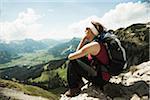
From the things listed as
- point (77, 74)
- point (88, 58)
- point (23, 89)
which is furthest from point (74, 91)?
point (23, 89)

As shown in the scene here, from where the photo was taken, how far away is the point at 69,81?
475 inches

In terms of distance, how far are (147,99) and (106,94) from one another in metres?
1.81

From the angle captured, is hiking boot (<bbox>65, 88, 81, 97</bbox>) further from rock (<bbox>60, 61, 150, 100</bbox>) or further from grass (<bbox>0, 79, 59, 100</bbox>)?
grass (<bbox>0, 79, 59, 100</bbox>)

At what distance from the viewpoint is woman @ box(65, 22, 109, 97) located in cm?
1093

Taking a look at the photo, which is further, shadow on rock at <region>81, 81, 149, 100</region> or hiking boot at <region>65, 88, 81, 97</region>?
hiking boot at <region>65, 88, 81, 97</region>

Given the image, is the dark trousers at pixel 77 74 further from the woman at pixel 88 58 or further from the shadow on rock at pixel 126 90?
the shadow on rock at pixel 126 90

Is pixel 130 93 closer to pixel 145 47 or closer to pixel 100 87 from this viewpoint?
pixel 100 87

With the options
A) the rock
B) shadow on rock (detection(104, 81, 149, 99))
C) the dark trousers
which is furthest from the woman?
shadow on rock (detection(104, 81, 149, 99))

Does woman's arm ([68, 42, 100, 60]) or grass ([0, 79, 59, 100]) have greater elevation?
woman's arm ([68, 42, 100, 60])

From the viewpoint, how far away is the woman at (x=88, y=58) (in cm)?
1093

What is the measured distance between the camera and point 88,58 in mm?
11977

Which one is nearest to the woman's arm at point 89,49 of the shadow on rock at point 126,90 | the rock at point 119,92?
the rock at point 119,92

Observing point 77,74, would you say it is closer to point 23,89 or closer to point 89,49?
point 89,49

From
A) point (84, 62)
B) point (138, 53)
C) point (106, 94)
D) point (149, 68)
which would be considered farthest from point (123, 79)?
point (138, 53)
